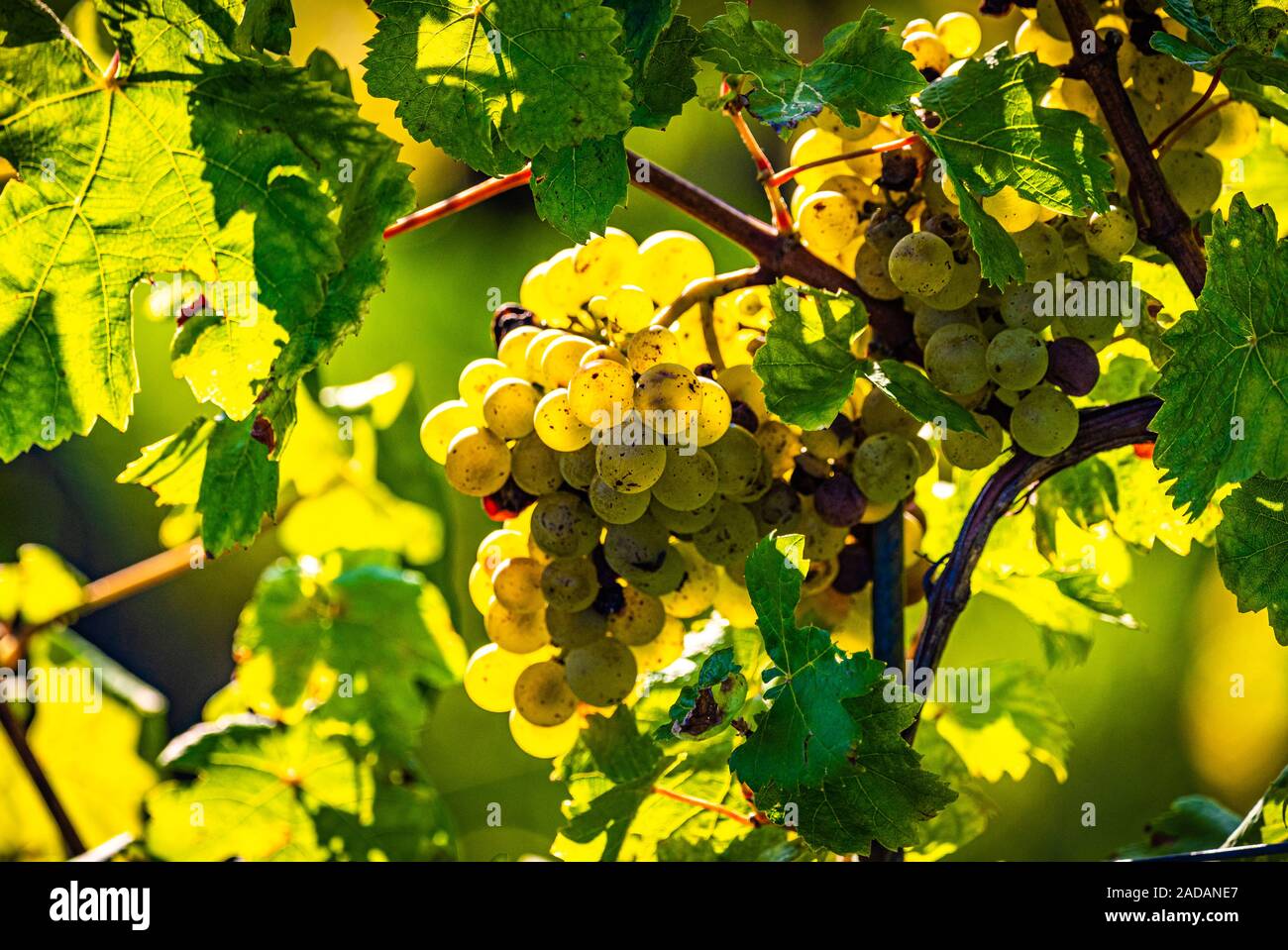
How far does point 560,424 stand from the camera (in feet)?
2.18

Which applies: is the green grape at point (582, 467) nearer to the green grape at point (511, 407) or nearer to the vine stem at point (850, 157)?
the green grape at point (511, 407)

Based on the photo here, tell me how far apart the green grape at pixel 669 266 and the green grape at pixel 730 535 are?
0.47 ft

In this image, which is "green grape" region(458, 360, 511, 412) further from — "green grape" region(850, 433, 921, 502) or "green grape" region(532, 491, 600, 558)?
"green grape" region(850, 433, 921, 502)

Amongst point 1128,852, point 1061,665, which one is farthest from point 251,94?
point 1128,852

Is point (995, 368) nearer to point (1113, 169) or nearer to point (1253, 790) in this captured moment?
point (1113, 169)

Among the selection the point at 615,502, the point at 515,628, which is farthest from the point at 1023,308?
the point at 515,628

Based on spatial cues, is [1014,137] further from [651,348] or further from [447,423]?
[447,423]

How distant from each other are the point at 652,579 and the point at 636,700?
0.15m

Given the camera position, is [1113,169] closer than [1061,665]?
Yes

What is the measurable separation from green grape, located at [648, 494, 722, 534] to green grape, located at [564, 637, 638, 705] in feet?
0.28

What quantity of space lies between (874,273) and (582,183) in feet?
0.61

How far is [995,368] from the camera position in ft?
2.12

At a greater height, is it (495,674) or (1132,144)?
(1132,144)

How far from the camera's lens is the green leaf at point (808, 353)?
0.61m
